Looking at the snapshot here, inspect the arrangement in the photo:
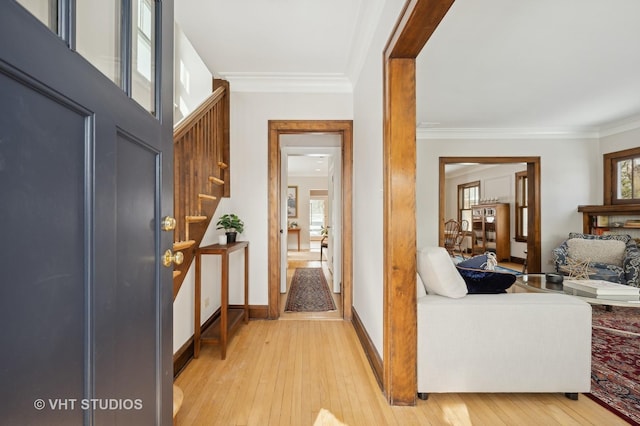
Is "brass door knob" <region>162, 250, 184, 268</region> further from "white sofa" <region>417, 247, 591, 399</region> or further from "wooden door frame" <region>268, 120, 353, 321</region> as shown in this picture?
"wooden door frame" <region>268, 120, 353, 321</region>

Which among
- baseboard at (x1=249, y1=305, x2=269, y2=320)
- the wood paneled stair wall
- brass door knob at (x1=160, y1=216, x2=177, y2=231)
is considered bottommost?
baseboard at (x1=249, y1=305, x2=269, y2=320)

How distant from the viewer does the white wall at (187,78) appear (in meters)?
3.11

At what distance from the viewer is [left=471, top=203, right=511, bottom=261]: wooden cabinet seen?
7.46 metres

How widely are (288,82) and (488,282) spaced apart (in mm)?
2734

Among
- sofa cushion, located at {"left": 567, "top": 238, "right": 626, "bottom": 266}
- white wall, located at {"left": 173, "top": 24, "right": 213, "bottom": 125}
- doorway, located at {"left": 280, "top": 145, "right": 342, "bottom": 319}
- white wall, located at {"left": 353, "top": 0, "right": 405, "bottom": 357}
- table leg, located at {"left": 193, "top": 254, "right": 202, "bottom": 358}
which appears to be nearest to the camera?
white wall, located at {"left": 353, "top": 0, "right": 405, "bottom": 357}

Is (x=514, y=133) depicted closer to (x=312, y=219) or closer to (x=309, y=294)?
(x=309, y=294)

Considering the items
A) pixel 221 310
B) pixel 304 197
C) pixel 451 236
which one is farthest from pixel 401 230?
pixel 304 197

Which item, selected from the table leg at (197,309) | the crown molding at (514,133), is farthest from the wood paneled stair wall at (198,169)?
the crown molding at (514,133)

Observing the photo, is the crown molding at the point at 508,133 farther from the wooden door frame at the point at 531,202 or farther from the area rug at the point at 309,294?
the area rug at the point at 309,294

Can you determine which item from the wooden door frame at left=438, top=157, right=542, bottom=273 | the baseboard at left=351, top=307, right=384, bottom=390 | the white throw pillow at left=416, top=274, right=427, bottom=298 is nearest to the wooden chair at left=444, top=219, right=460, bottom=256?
the wooden door frame at left=438, top=157, right=542, bottom=273

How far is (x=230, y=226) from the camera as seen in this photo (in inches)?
115

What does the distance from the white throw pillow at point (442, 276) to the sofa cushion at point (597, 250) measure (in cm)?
352

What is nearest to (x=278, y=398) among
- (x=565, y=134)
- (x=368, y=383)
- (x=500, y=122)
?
(x=368, y=383)

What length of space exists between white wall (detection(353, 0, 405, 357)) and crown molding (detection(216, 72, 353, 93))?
26cm
